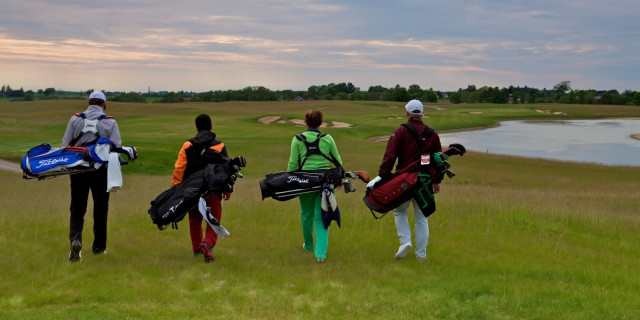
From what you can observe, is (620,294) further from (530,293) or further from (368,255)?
(368,255)

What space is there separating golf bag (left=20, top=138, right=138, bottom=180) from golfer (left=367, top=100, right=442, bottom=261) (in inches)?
143

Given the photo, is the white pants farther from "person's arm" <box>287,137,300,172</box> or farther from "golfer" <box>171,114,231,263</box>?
"golfer" <box>171,114,231,263</box>

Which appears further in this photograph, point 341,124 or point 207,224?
point 341,124

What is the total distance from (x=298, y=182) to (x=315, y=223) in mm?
716

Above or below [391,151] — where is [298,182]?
below

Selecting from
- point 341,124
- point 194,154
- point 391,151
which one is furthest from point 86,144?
point 341,124

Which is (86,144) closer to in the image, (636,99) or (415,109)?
(415,109)

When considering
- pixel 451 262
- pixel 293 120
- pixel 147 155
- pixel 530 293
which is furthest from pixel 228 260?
pixel 293 120

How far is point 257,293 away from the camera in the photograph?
20.3 feet

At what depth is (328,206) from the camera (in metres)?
7.72

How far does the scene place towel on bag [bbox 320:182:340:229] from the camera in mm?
7652

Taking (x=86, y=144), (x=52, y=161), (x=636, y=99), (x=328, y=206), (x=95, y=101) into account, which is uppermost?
(x=636, y=99)

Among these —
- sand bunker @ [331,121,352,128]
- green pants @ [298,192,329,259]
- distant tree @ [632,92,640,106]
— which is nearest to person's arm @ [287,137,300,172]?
green pants @ [298,192,329,259]

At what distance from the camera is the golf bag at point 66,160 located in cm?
722
